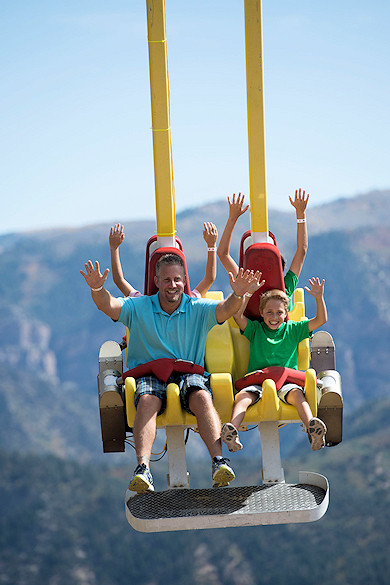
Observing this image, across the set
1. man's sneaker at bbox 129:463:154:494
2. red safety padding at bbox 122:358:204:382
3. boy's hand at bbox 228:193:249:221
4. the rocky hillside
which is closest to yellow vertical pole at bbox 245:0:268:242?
boy's hand at bbox 228:193:249:221

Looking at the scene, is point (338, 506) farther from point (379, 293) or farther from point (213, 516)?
point (213, 516)

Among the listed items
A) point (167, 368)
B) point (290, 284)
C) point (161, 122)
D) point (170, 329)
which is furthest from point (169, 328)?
point (161, 122)

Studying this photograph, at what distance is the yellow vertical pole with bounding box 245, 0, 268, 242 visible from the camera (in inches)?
348

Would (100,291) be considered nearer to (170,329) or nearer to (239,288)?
(170,329)

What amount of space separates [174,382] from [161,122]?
2374 mm

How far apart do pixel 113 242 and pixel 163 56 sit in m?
1.72

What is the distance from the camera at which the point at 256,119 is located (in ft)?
29.1

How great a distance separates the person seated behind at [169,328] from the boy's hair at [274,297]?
526 millimetres

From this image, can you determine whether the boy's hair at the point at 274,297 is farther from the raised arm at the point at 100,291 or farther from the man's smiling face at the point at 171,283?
the raised arm at the point at 100,291

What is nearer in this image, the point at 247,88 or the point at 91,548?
the point at 247,88

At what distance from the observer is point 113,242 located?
864cm

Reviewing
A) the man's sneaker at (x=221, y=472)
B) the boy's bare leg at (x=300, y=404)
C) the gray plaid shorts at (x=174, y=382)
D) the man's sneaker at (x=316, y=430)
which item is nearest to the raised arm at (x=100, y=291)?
the gray plaid shorts at (x=174, y=382)

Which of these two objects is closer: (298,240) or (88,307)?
(298,240)

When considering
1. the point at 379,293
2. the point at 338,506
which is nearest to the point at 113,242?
the point at 338,506
